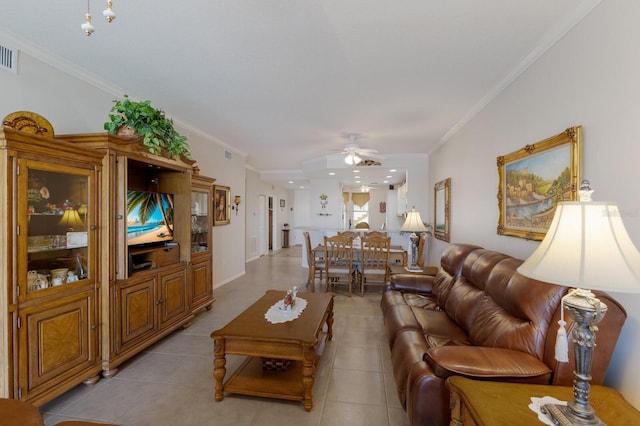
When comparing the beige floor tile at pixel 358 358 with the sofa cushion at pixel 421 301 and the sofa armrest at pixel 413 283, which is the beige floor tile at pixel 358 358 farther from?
the sofa armrest at pixel 413 283

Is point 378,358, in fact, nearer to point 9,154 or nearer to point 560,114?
point 560,114

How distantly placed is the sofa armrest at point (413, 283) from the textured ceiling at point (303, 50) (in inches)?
81.7

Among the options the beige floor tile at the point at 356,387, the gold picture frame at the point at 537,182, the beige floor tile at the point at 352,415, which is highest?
the gold picture frame at the point at 537,182

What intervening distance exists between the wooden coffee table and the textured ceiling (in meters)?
2.19

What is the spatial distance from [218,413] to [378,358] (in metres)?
1.46

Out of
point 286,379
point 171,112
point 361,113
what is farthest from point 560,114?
point 171,112

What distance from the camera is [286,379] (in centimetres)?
215

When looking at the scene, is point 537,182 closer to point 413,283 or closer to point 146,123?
point 413,283

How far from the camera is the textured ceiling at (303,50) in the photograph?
1794 mm

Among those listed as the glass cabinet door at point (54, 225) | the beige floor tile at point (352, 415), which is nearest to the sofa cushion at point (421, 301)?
the beige floor tile at point (352, 415)

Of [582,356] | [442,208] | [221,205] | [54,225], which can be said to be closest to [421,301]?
[582,356]

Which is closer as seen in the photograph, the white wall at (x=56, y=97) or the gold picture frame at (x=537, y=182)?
the gold picture frame at (x=537, y=182)

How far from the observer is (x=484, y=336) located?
1836 millimetres

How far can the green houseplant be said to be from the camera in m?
2.43
